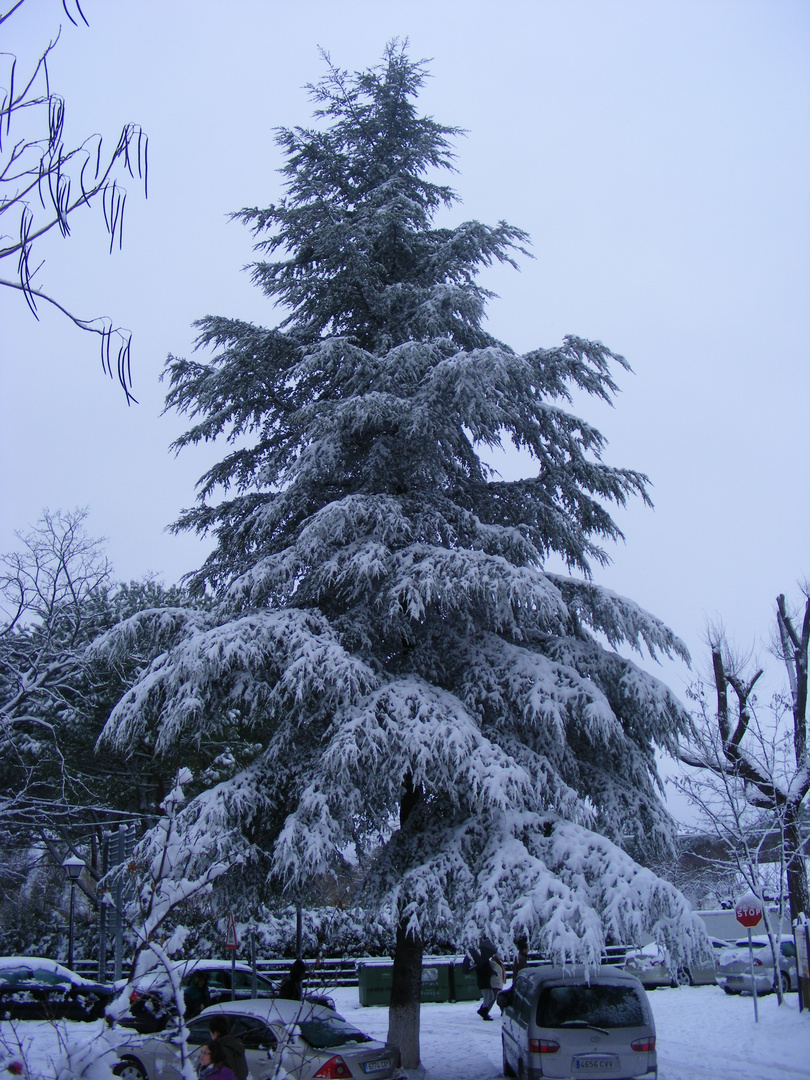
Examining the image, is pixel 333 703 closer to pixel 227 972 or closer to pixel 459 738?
pixel 459 738

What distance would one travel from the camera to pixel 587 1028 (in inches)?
359

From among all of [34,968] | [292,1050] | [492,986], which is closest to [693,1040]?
[492,986]

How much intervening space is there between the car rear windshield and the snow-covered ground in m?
2.57

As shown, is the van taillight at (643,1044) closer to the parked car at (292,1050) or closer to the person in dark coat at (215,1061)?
the parked car at (292,1050)

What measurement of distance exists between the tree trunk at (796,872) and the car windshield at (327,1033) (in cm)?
1252

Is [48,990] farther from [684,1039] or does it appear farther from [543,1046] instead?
[543,1046]

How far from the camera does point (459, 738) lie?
9695 millimetres

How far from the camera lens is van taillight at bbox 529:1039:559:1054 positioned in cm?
902

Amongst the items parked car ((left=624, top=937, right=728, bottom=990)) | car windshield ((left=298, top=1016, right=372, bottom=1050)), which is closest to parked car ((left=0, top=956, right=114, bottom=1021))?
car windshield ((left=298, top=1016, right=372, bottom=1050))

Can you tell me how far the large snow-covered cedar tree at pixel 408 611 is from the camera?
31.8 ft

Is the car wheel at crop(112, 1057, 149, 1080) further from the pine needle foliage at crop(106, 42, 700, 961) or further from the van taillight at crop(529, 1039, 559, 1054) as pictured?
the van taillight at crop(529, 1039, 559, 1054)

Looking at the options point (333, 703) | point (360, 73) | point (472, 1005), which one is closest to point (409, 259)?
point (360, 73)

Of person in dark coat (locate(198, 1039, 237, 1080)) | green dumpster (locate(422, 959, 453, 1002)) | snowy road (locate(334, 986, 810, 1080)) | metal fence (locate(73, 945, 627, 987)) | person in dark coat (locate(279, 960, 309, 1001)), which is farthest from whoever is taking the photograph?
metal fence (locate(73, 945, 627, 987))

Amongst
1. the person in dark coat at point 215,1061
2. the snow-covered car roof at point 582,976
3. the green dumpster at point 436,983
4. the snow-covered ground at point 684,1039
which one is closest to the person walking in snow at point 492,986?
the snow-covered ground at point 684,1039
